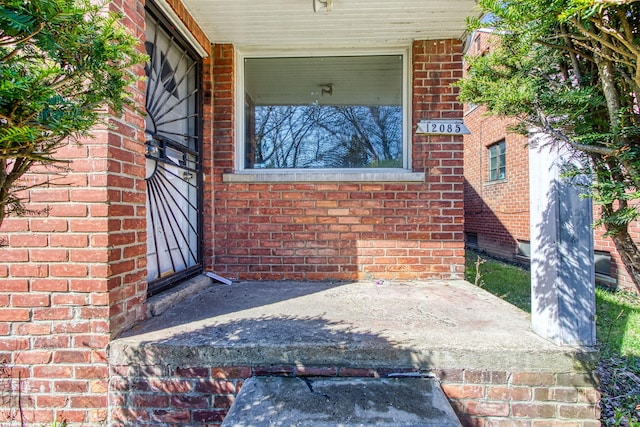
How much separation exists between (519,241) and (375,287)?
5.86 m

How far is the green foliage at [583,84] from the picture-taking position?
3.66 feet

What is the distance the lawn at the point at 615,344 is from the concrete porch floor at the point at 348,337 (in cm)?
103

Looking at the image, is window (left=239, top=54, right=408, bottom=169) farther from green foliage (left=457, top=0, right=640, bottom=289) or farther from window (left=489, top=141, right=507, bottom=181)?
window (left=489, top=141, right=507, bottom=181)

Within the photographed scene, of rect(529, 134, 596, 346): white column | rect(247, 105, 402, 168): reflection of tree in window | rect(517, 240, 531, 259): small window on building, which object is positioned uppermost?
rect(247, 105, 402, 168): reflection of tree in window

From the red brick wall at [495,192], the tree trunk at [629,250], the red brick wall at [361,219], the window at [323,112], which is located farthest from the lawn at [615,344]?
the red brick wall at [495,192]

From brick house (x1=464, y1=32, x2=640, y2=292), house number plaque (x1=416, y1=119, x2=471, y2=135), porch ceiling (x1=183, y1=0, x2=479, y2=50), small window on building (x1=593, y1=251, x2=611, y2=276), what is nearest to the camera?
porch ceiling (x1=183, y1=0, x2=479, y2=50)

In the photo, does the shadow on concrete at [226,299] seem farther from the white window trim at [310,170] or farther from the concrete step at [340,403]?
the white window trim at [310,170]

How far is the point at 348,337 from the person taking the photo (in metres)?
1.84

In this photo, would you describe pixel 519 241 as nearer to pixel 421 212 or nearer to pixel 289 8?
pixel 421 212

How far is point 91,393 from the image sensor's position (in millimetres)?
1802

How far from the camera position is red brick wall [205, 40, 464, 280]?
3.25 m

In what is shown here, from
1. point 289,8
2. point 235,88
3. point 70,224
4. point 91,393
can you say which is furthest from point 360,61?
point 91,393

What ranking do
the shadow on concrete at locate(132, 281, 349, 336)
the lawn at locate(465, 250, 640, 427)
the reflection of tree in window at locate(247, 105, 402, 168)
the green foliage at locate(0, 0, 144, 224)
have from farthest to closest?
the reflection of tree in window at locate(247, 105, 402, 168), the lawn at locate(465, 250, 640, 427), the shadow on concrete at locate(132, 281, 349, 336), the green foliage at locate(0, 0, 144, 224)

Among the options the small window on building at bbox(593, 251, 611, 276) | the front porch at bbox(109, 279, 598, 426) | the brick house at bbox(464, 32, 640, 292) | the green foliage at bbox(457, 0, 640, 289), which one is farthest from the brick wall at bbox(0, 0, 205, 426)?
the small window on building at bbox(593, 251, 611, 276)
